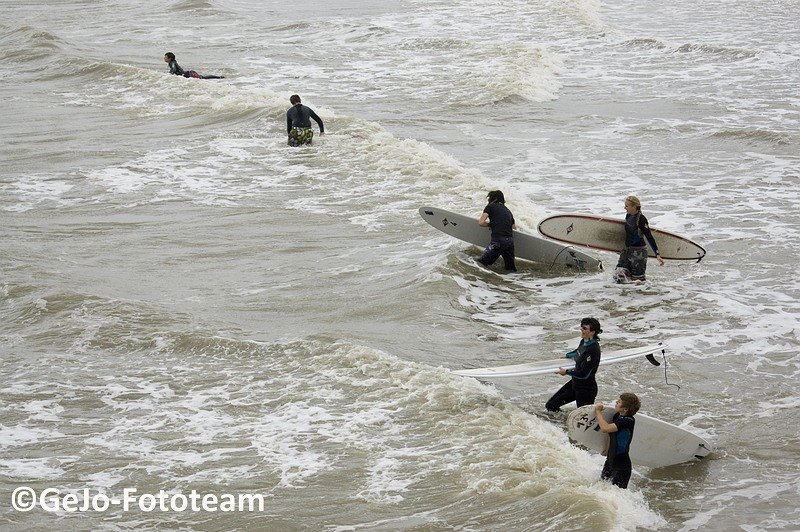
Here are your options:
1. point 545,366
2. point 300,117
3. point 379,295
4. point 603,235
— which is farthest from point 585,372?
point 300,117

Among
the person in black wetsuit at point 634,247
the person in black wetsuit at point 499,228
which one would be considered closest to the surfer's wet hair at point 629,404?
the person in black wetsuit at point 634,247

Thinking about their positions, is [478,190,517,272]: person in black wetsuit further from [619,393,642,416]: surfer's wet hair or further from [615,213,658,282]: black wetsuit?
[619,393,642,416]: surfer's wet hair

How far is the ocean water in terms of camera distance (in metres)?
9.96

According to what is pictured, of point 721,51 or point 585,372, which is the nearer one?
point 585,372

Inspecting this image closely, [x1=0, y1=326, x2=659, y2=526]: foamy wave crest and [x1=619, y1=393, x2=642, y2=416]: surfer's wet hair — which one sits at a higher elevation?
[x1=619, y1=393, x2=642, y2=416]: surfer's wet hair

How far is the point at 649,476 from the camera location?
10.1 m

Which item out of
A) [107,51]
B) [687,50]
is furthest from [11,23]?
[687,50]

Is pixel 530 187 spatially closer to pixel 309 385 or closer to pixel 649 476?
pixel 309 385

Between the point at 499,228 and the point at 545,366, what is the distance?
4.47 metres

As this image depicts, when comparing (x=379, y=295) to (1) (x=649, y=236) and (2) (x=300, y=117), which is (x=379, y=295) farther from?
(2) (x=300, y=117)

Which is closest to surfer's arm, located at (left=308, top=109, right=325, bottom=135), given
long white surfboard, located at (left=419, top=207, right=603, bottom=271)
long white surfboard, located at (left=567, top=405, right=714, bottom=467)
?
long white surfboard, located at (left=419, top=207, right=603, bottom=271)

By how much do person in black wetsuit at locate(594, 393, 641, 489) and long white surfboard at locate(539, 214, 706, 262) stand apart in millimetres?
6043

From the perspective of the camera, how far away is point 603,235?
1566 cm

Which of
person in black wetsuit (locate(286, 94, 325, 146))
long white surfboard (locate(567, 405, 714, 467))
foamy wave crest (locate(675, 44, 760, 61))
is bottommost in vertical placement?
long white surfboard (locate(567, 405, 714, 467))
